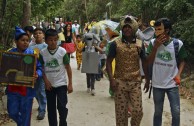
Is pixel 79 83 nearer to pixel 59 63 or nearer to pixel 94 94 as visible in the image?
pixel 94 94

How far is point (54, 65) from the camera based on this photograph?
521 cm

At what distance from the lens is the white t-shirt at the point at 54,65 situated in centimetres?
520

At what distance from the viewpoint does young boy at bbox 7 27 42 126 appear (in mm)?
4906

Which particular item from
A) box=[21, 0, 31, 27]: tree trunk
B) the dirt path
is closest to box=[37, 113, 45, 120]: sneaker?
the dirt path

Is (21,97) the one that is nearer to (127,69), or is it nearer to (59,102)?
(59,102)

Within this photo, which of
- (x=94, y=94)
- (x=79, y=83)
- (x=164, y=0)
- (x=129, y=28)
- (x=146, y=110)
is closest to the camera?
(x=129, y=28)

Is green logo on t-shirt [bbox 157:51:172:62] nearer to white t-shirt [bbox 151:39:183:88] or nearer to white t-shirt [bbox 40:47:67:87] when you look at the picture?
white t-shirt [bbox 151:39:183:88]

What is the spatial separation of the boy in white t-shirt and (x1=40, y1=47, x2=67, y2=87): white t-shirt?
1.36 m

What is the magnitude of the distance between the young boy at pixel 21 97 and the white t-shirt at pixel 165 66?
1.73 meters

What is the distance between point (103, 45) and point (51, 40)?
4.60 meters

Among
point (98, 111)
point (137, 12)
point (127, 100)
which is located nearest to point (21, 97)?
point (127, 100)

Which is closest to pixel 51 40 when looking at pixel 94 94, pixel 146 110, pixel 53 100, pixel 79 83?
pixel 53 100

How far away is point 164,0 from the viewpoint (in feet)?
44.5

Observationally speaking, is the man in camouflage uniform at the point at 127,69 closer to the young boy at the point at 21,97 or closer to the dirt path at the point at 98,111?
the young boy at the point at 21,97
